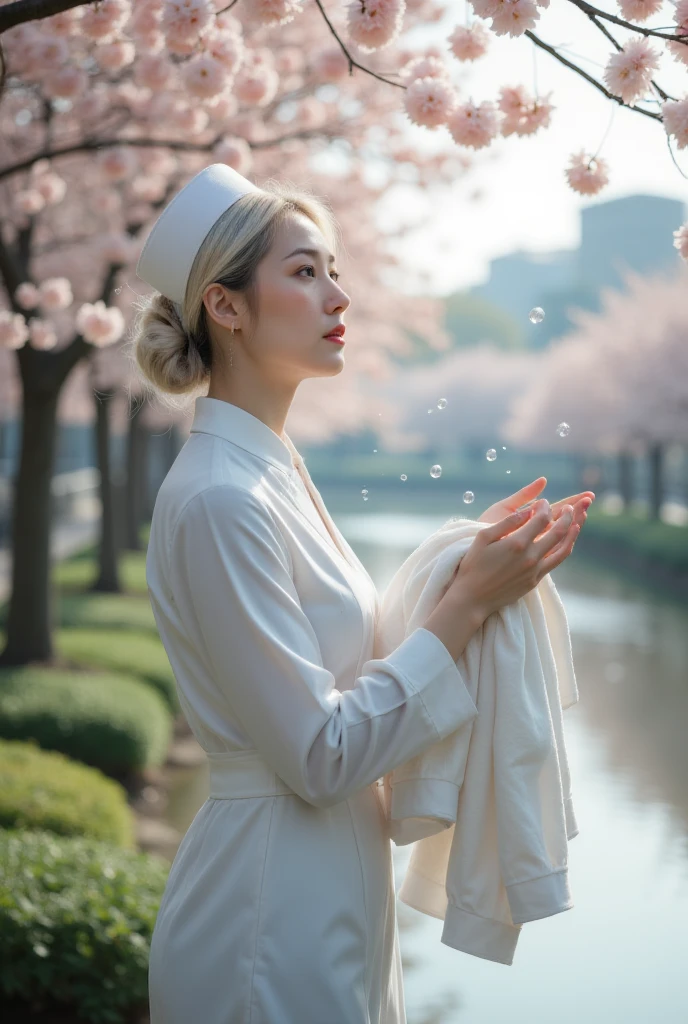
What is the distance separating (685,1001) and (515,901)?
2888 mm

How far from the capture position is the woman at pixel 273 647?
162 cm

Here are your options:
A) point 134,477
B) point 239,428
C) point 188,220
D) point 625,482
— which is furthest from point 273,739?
point 625,482

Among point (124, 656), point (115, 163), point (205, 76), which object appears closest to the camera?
point (205, 76)

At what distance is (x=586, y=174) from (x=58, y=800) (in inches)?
133

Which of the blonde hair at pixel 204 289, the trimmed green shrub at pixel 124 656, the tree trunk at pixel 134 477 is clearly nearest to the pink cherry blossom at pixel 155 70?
the blonde hair at pixel 204 289

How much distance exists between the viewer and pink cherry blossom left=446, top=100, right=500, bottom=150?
9.30ft

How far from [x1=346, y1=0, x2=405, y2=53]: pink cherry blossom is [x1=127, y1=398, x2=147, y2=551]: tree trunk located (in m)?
11.9

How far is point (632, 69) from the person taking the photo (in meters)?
2.32

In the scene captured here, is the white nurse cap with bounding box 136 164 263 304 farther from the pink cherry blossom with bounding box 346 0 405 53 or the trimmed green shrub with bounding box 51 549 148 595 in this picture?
the trimmed green shrub with bounding box 51 549 148 595

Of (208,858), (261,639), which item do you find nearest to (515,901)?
(208,858)

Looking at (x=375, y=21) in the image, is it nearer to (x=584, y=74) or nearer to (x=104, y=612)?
(x=584, y=74)

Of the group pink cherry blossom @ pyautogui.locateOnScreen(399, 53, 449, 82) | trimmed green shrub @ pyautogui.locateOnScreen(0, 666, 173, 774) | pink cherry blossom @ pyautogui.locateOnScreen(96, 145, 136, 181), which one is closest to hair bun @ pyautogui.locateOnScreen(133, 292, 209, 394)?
pink cherry blossom @ pyautogui.locateOnScreen(399, 53, 449, 82)

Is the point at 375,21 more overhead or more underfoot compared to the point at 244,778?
more overhead

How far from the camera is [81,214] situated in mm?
11359
